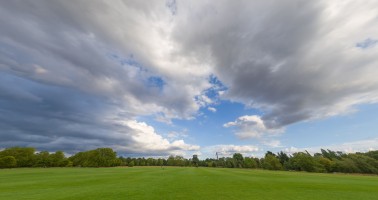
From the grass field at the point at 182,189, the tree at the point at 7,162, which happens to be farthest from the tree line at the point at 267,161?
the grass field at the point at 182,189

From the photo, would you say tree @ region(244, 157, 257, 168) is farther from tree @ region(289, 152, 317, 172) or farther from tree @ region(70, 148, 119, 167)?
tree @ region(70, 148, 119, 167)

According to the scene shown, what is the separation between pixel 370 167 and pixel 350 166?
8.37 metres

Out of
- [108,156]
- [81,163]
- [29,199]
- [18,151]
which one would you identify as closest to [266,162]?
[108,156]

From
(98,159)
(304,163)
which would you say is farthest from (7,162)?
(304,163)

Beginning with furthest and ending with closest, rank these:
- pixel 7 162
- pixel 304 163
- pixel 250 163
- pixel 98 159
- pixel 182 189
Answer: pixel 250 163 < pixel 98 159 < pixel 304 163 < pixel 7 162 < pixel 182 189

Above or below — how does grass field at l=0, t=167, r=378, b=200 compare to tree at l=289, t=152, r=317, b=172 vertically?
below

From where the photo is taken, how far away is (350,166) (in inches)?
4412

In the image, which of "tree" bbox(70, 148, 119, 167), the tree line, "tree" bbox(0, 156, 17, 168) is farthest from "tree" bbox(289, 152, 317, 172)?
"tree" bbox(0, 156, 17, 168)

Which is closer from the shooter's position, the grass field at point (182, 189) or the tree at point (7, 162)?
the grass field at point (182, 189)

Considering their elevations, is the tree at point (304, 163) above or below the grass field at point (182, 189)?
above

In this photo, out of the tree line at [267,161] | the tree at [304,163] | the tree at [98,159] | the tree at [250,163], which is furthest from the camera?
the tree at [250,163]

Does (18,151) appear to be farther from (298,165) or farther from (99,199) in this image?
(298,165)

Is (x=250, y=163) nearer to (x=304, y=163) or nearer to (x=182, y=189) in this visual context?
(x=304, y=163)

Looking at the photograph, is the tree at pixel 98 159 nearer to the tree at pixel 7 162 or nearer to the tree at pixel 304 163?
the tree at pixel 7 162
